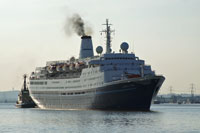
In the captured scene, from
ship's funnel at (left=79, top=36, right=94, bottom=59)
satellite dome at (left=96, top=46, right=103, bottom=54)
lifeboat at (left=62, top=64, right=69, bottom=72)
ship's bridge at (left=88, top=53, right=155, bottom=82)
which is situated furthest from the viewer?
ship's funnel at (left=79, top=36, right=94, bottom=59)

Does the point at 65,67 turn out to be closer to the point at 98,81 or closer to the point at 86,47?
the point at 86,47

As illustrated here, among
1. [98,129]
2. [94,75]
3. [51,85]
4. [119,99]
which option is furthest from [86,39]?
[98,129]

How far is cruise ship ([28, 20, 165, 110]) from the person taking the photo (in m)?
108

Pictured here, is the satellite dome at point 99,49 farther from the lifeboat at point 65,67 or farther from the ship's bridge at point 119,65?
the ship's bridge at point 119,65

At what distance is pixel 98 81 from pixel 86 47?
83.2 feet

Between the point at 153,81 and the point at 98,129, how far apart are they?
3520cm

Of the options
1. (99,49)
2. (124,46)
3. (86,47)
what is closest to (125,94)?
(124,46)

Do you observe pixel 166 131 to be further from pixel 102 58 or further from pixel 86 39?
pixel 86 39

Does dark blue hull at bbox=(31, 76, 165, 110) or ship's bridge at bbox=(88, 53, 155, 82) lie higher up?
ship's bridge at bbox=(88, 53, 155, 82)

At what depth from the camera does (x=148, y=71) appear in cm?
11850

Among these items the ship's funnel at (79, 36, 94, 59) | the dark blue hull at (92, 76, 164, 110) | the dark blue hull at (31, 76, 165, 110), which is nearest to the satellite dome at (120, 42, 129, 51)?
the dark blue hull at (31, 76, 165, 110)

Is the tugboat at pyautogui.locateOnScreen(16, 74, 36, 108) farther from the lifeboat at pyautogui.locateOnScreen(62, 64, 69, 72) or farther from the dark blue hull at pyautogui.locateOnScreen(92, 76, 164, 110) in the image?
the dark blue hull at pyautogui.locateOnScreen(92, 76, 164, 110)

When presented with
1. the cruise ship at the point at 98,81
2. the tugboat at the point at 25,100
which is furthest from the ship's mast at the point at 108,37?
the tugboat at the point at 25,100

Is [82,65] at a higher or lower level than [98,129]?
higher
